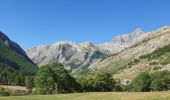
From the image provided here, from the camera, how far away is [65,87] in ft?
561

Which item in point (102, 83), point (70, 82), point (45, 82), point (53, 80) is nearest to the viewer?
point (45, 82)

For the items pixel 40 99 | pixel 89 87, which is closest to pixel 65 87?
pixel 89 87

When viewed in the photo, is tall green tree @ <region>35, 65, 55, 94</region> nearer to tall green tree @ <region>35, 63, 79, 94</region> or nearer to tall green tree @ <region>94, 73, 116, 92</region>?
tall green tree @ <region>35, 63, 79, 94</region>

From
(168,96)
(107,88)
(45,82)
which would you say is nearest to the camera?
(168,96)

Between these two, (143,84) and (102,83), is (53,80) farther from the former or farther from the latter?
(143,84)

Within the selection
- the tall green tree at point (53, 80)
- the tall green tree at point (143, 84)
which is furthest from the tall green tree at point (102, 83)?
the tall green tree at point (53, 80)

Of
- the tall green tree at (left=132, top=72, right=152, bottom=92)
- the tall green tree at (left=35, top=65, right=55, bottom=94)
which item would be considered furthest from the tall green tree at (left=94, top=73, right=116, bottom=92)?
the tall green tree at (left=35, top=65, right=55, bottom=94)

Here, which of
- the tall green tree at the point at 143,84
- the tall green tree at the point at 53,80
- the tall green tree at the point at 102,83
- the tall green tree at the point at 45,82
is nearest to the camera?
the tall green tree at the point at 45,82

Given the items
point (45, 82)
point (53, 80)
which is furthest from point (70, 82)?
point (45, 82)

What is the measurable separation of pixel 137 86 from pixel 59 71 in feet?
155

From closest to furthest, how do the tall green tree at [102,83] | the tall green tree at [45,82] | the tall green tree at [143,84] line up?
the tall green tree at [45,82] → the tall green tree at [143,84] → the tall green tree at [102,83]

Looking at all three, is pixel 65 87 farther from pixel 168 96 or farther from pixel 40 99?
pixel 168 96

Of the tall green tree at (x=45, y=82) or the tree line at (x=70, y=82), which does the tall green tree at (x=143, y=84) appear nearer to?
the tree line at (x=70, y=82)

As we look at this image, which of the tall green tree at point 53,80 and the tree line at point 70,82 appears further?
the tree line at point 70,82
